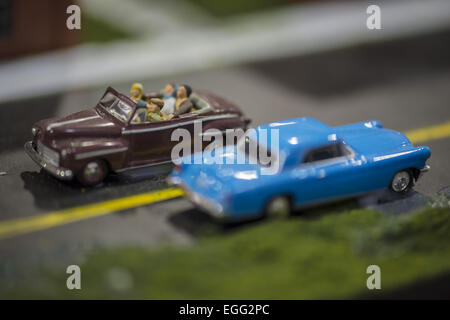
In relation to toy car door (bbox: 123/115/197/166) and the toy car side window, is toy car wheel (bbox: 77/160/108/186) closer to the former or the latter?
toy car door (bbox: 123/115/197/166)

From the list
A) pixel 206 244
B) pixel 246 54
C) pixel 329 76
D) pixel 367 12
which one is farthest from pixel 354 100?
pixel 206 244

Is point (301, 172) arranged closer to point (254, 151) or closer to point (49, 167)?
point (254, 151)

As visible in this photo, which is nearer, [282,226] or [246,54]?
[282,226]

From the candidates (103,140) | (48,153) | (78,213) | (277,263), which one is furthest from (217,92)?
(277,263)

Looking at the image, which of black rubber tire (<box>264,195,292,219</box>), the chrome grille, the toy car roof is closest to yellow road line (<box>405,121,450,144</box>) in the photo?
the toy car roof

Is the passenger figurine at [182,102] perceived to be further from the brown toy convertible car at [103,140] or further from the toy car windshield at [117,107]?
the toy car windshield at [117,107]

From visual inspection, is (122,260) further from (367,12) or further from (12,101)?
(367,12)
